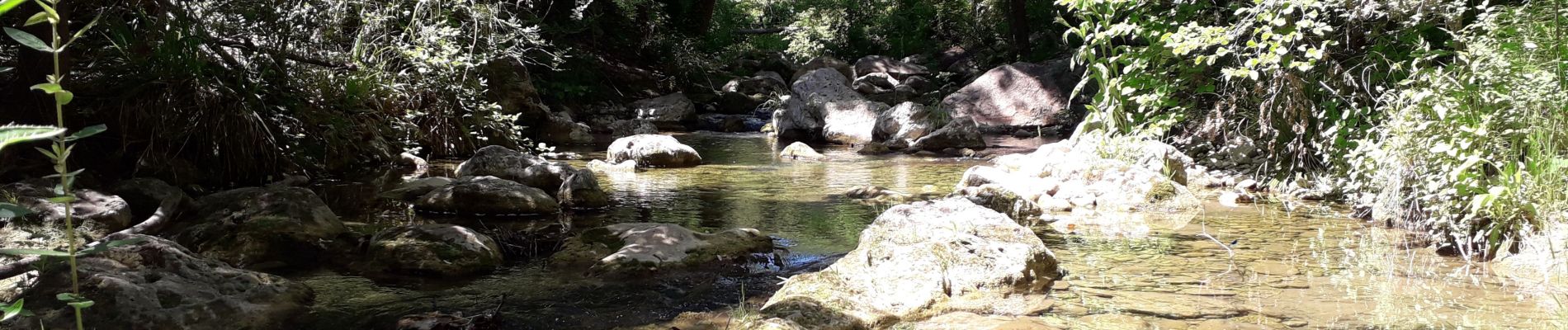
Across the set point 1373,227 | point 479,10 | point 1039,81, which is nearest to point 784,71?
point 1039,81

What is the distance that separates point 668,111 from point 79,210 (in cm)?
1175

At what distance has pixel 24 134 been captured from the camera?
1.22m

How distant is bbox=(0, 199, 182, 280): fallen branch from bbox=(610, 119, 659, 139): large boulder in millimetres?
8969

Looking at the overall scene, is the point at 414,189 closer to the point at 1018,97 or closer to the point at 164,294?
the point at 164,294

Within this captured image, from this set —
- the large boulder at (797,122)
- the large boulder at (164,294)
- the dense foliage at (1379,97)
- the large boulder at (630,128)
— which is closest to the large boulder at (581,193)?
the large boulder at (164,294)

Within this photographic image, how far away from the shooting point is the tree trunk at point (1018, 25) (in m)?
19.1

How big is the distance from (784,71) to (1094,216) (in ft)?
64.5

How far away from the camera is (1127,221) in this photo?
6.18 m

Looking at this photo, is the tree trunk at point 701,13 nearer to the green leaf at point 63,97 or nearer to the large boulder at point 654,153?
the large boulder at point 654,153

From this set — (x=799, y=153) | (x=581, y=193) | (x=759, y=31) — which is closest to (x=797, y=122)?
(x=799, y=153)

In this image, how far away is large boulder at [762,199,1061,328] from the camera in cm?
370

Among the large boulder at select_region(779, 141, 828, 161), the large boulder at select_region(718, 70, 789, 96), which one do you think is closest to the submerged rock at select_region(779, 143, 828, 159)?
the large boulder at select_region(779, 141, 828, 161)

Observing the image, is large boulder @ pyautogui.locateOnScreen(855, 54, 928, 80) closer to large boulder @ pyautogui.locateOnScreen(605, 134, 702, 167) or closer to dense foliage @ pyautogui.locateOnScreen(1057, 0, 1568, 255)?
large boulder @ pyautogui.locateOnScreen(605, 134, 702, 167)

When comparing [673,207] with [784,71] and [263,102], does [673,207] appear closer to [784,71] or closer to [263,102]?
[263,102]
